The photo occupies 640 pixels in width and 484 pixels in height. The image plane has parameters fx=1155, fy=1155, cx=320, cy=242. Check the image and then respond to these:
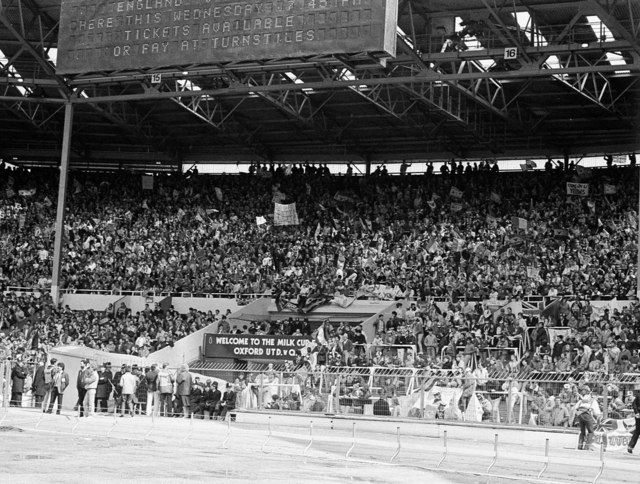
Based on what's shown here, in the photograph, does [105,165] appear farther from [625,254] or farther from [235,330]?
[625,254]

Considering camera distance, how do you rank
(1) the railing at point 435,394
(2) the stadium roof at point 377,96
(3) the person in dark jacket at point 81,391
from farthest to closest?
(2) the stadium roof at point 377,96, (3) the person in dark jacket at point 81,391, (1) the railing at point 435,394

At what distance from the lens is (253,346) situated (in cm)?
3550

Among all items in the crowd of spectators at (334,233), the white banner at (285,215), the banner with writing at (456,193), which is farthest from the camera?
the white banner at (285,215)

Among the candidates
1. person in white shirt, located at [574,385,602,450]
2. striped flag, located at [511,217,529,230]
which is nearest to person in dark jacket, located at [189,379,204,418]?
person in white shirt, located at [574,385,602,450]

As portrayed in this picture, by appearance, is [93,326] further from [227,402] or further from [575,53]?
[575,53]

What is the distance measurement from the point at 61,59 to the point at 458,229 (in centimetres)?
1660

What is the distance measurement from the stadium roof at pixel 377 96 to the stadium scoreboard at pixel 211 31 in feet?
2.11

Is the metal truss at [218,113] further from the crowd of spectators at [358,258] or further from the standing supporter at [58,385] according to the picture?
the standing supporter at [58,385]

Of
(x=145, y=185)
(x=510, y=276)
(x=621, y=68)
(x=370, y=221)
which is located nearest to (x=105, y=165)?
(x=145, y=185)

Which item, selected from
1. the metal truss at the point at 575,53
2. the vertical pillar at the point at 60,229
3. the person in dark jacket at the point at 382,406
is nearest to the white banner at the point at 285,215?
the vertical pillar at the point at 60,229

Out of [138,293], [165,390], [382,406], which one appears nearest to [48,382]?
[165,390]

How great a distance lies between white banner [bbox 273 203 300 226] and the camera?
154 feet

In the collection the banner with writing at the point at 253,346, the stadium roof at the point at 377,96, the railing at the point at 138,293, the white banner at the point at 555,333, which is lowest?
the banner with writing at the point at 253,346

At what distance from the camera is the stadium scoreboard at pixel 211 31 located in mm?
29359
